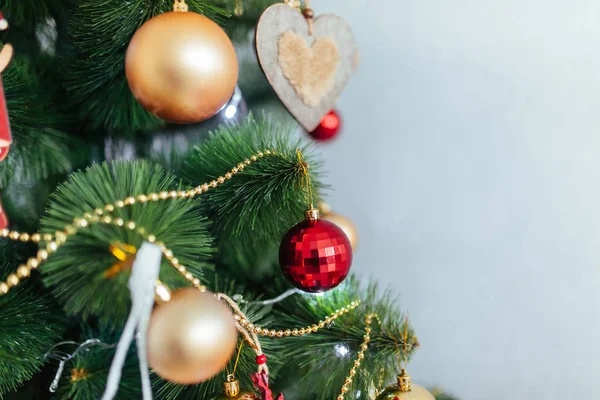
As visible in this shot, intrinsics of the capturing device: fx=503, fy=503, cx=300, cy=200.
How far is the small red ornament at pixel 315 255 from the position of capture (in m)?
0.37

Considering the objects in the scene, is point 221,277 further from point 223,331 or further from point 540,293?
point 540,293

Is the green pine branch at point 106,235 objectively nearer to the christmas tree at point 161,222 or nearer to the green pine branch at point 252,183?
the christmas tree at point 161,222

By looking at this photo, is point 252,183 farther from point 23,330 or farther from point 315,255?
point 23,330

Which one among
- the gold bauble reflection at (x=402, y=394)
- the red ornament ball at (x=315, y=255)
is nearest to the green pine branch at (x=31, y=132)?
the red ornament ball at (x=315, y=255)

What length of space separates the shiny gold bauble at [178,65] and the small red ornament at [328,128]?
335mm

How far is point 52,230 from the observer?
0.87 ft

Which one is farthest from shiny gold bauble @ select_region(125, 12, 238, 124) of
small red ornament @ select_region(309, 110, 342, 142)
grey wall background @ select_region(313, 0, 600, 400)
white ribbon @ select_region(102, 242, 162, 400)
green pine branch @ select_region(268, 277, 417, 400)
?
grey wall background @ select_region(313, 0, 600, 400)

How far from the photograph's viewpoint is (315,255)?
371 mm

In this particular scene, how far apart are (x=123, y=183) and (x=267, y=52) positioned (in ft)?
0.67

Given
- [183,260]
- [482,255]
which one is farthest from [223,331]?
[482,255]

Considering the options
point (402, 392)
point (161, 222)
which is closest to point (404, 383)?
point (402, 392)

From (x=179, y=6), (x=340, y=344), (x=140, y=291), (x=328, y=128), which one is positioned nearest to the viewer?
(x=140, y=291)

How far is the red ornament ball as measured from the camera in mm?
373

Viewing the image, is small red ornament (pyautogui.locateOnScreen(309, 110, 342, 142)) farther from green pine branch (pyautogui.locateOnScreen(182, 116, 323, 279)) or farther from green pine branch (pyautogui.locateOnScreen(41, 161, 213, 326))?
green pine branch (pyautogui.locateOnScreen(41, 161, 213, 326))
